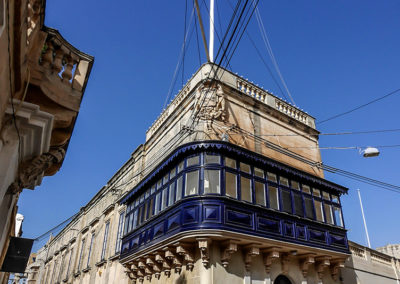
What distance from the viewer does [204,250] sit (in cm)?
950

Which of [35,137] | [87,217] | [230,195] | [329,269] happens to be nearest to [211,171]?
[230,195]

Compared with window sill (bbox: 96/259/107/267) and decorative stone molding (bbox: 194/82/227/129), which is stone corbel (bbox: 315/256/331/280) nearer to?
decorative stone molding (bbox: 194/82/227/129)

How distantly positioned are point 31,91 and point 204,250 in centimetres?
664

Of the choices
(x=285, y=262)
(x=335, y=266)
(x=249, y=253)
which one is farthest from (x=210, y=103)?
(x=335, y=266)

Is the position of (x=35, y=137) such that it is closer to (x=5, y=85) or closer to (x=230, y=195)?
(x=5, y=85)

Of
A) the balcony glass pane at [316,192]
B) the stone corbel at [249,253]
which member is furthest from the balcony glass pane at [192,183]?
the balcony glass pane at [316,192]

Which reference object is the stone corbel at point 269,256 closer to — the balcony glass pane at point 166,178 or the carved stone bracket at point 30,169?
the balcony glass pane at point 166,178

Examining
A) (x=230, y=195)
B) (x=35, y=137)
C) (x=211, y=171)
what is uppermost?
(x=211, y=171)

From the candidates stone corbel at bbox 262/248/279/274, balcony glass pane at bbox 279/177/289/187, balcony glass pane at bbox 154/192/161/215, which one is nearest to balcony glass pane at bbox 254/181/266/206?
balcony glass pane at bbox 279/177/289/187

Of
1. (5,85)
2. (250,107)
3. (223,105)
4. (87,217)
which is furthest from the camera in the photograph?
(87,217)

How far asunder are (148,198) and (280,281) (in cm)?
637

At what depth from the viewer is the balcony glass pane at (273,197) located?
38.4ft

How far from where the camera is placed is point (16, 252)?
27.6ft

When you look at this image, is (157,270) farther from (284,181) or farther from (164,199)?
(284,181)
